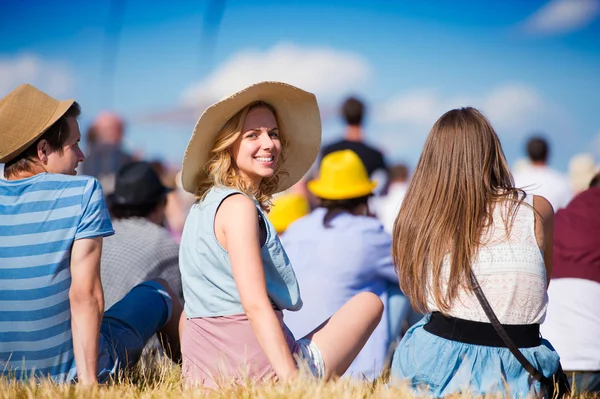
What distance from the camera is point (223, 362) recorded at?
299 centimetres

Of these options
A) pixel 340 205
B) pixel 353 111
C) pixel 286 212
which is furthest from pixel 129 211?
pixel 353 111

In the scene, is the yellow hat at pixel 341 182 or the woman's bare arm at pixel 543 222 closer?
the woman's bare arm at pixel 543 222

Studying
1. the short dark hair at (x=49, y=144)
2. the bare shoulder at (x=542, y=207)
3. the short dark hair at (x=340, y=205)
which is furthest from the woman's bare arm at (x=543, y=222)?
the short dark hair at (x=49, y=144)

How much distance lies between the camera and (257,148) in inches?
133

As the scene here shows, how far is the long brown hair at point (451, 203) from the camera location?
3.03 meters

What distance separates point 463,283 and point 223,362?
990 millimetres

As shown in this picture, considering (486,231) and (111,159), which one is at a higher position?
(486,231)

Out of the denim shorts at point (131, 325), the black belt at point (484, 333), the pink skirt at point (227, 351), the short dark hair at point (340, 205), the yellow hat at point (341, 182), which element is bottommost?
the denim shorts at point (131, 325)

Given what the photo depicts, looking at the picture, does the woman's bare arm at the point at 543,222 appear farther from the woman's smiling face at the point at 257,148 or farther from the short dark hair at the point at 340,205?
the short dark hair at the point at 340,205

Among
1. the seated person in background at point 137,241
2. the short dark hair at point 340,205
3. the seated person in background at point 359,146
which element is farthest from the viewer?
the seated person in background at point 359,146

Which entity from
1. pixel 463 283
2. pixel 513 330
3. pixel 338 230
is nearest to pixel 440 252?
pixel 463 283

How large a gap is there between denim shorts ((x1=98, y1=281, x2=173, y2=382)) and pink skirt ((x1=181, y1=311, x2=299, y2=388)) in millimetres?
402

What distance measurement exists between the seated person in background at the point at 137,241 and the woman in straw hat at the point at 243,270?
3.12 feet

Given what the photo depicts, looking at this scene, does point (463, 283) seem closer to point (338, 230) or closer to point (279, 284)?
point (279, 284)
